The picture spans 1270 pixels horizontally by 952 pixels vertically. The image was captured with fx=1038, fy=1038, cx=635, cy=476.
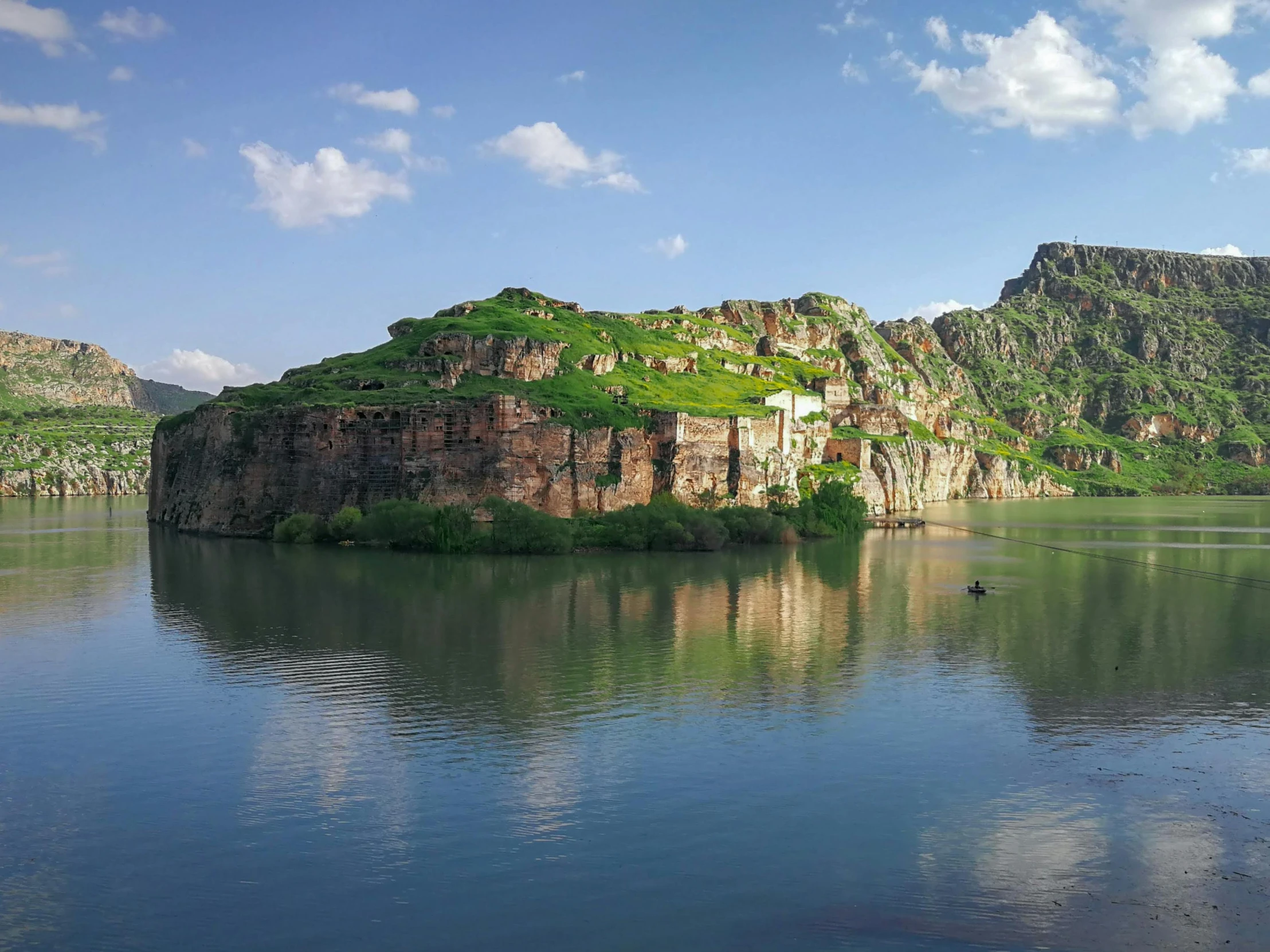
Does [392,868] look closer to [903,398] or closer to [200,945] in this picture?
[200,945]

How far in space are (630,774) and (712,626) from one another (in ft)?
63.9

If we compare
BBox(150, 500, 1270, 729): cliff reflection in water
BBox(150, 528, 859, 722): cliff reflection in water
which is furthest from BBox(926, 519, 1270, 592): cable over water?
BBox(150, 528, 859, 722): cliff reflection in water

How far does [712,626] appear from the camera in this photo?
41625mm

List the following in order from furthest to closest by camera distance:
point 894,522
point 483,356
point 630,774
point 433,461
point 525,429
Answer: point 894,522 → point 483,356 → point 525,429 → point 433,461 → point 630,774

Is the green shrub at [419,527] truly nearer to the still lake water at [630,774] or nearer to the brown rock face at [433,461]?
the brown rock face at [433,461]

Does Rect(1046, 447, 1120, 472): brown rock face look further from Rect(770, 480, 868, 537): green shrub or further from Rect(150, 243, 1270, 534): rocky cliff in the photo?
Rect(770, 480, 868, 537): green shrub

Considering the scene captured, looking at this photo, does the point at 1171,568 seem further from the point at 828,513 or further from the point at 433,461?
the point at 433,461

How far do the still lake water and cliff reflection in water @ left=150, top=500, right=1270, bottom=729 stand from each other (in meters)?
0.27

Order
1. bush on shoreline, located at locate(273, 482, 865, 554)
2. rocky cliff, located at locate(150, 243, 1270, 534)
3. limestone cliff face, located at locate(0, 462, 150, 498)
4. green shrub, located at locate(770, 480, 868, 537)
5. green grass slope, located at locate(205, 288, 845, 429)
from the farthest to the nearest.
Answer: limestone cliff face, located at locate(0, 462, 150, 498)
green shrub, located at locate(770, 480, 868, 537)
green grass slope, located at locate(205, 288, 845, 429)
rocky cliff, located at locate(150, 243, 1270, 534)
bush on shoreline, located at locate(273, 482, 865, 554)

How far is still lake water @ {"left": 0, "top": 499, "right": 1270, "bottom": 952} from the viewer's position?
1599 cm

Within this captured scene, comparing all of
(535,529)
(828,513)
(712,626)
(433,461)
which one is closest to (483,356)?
(433,461)

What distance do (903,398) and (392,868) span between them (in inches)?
5718

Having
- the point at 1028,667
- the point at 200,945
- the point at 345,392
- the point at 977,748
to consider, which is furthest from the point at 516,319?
the point at 200,945

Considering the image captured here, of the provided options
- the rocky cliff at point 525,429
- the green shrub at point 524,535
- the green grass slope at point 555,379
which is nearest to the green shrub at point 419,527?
the green shrub at point 524,535
